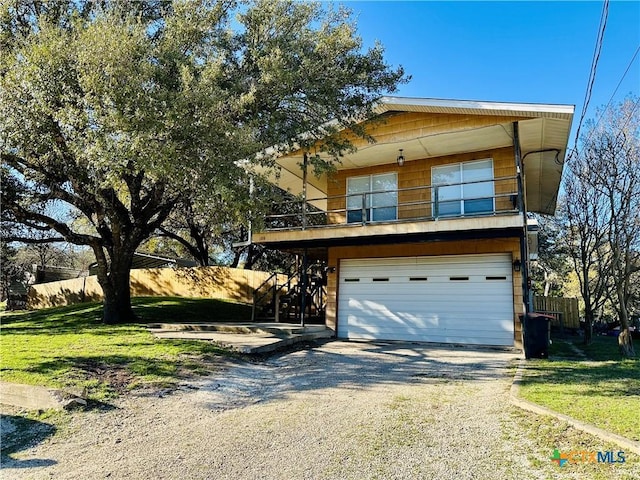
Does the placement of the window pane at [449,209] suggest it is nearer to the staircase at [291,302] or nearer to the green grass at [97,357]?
the staircase at [291,302]

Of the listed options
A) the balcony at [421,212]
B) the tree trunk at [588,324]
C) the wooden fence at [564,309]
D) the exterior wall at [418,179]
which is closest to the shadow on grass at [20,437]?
the balcony at [421,212]

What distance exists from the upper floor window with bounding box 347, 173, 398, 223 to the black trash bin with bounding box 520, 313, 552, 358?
497cm

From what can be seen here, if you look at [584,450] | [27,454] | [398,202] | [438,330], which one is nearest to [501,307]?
[438,330]

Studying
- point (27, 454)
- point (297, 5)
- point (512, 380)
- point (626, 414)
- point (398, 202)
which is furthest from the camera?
point (398, 202)

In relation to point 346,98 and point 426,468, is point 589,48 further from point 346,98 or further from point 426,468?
point 426,468

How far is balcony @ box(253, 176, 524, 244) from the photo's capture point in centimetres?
1093

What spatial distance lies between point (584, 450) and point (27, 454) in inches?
210

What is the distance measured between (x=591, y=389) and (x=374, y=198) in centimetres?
846

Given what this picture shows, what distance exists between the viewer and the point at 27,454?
4.48 m

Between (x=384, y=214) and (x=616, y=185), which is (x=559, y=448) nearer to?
(x=616, y=185)

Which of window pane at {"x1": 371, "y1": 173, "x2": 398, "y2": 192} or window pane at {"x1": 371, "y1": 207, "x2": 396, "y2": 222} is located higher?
window pane at {"x1": 371, "y1": 173, "x2": 398, "y2": 192}

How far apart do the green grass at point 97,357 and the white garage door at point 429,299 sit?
5257 mm

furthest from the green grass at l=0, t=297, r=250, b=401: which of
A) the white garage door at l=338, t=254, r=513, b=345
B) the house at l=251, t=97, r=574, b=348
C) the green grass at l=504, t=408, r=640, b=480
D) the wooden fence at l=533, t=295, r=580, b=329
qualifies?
the wooden fence at l=533, t=295, r=580, b=329

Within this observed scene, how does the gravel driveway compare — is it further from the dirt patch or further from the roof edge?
the roof edge
